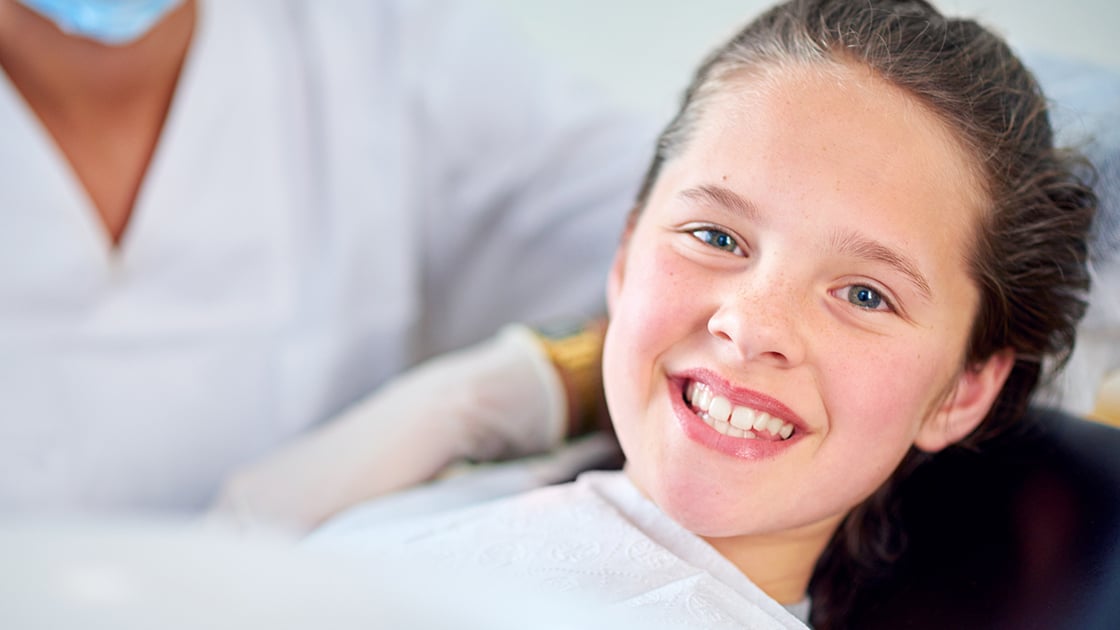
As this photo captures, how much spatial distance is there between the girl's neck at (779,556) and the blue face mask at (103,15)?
0.80 meters

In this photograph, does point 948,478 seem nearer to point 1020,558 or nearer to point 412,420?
point 1020,558

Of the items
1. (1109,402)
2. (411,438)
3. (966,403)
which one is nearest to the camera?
(966,403)

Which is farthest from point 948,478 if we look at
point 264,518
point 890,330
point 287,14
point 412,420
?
point 287,14

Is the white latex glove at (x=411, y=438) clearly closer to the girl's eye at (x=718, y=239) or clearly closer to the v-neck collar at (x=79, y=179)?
the v-neck collar at (x=79, y=179)

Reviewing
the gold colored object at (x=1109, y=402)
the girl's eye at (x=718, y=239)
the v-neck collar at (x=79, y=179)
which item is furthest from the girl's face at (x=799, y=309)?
the v-neck collar at (x=79, y=179)

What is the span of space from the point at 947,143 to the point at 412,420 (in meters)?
0.66

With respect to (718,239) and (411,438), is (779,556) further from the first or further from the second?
(411,438)

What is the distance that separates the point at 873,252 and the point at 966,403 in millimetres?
191

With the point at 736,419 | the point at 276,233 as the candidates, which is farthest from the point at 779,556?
the point at 276,233

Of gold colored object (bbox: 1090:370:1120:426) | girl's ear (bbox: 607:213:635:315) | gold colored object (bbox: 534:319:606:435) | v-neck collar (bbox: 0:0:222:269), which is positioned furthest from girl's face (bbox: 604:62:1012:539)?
v-neck collar (bbox: 0:0:222:269)

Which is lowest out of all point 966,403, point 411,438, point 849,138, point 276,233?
point 411,438

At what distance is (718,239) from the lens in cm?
78

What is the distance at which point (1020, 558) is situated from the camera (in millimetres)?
814

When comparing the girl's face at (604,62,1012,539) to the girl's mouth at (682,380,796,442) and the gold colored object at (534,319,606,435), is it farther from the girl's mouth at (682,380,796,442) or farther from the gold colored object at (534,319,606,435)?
the gold colored object at (534,319,606,435)
